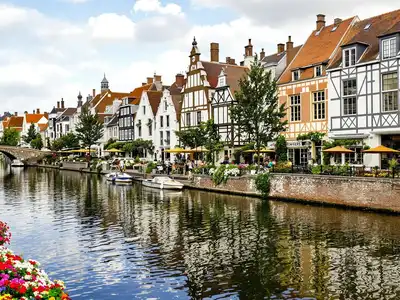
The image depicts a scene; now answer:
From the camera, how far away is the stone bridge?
3438 inches

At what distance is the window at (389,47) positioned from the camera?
31.7 meters

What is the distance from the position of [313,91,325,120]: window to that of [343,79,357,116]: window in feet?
9.06

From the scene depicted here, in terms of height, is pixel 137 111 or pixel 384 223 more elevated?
pixel 137 111

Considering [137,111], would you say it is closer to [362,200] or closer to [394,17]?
[394,17]

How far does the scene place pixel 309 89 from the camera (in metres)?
39.5

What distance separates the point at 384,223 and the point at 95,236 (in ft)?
47.4

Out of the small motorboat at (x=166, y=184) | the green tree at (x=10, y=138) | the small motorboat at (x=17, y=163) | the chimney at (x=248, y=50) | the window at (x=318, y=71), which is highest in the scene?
the chimney at (x=248, y=50)

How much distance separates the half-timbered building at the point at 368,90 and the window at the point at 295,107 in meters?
4.42

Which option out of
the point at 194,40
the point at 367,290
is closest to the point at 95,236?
the point at 367,290

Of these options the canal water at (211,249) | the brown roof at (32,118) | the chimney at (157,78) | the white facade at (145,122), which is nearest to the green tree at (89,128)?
the white facade at (145,122)

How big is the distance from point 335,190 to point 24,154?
2900 inches

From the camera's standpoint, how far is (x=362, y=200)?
27031 millimetres

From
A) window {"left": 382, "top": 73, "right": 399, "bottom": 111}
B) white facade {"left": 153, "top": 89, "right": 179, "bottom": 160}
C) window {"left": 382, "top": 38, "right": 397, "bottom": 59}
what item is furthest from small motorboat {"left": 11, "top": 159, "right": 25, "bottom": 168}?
window {"left": 382, "top": 38, "right": 397, "bottom": 59}

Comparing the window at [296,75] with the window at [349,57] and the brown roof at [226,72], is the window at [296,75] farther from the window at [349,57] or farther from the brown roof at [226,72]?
the brown roof at [226,72]
